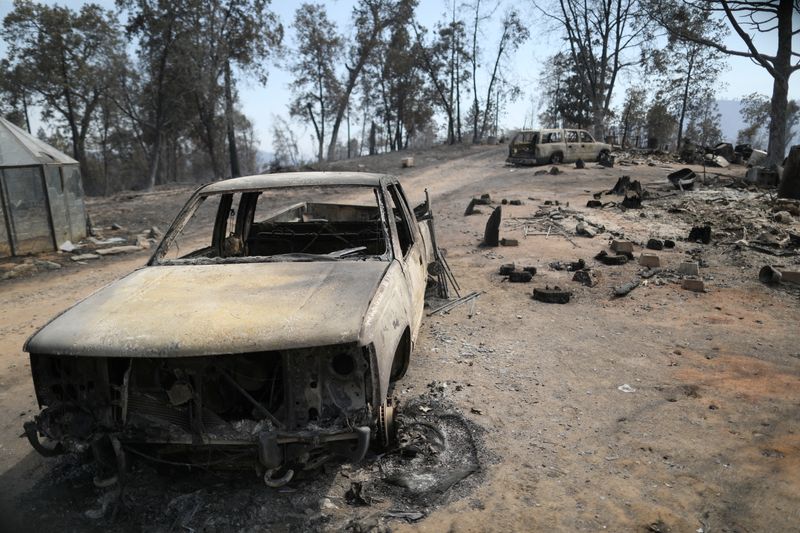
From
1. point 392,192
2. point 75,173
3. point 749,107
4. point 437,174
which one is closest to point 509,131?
point 749,107

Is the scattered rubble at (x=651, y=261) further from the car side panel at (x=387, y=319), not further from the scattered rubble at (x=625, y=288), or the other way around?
the car side panel at (x=387, y=319)

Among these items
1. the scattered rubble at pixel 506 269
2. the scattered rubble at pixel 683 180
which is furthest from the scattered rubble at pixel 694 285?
the scattered rubble at pixel 683 180

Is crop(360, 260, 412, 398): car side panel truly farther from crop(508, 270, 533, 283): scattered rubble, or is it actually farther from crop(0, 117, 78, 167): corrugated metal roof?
crop(0, 117, 78, 167): corrugated metal roof

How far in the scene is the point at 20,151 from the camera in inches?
375

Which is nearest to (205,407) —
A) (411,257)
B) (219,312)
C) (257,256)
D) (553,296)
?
(219,312)

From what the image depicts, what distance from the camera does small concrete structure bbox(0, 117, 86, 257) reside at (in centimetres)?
927

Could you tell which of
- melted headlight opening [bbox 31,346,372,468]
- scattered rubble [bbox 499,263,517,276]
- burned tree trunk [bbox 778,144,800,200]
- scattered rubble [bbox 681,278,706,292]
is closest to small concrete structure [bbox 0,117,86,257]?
scattered rubble [bbox 499,263,517,276]

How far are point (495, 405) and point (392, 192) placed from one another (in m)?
1.99

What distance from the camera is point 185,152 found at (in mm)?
46250

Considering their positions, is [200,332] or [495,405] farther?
[495,405]

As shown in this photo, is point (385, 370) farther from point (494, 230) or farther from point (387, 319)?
point (494, 230)

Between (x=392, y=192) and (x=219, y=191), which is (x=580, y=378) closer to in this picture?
(x=392, y=192)

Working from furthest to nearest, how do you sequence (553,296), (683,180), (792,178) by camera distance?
(683,180) < (792,178) < (553,296)

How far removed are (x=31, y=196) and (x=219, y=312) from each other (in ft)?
30.2
